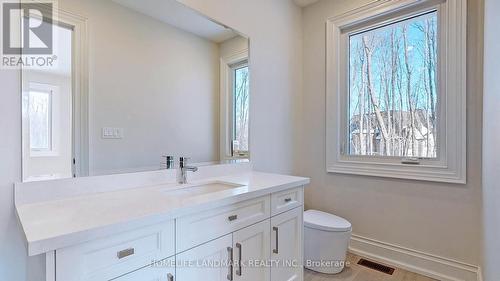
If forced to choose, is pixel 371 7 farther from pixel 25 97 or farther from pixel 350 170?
pixel 25 97

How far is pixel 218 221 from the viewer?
114 cm

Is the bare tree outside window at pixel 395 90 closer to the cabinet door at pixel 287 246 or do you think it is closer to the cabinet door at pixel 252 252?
the cabinet door at pixel 287 246

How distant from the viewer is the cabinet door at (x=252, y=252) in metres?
1.23

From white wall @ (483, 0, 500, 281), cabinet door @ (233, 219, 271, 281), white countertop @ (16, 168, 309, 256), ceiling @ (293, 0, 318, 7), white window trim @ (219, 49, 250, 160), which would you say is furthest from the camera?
ceiling @ (293, 0, 318, 7)

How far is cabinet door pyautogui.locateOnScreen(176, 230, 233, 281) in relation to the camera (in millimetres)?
997

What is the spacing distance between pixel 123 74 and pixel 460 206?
98.4 inches

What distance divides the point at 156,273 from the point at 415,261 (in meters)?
2.11

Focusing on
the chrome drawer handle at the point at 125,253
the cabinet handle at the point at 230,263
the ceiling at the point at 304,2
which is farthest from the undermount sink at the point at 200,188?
the ceiling at the point at 304,2

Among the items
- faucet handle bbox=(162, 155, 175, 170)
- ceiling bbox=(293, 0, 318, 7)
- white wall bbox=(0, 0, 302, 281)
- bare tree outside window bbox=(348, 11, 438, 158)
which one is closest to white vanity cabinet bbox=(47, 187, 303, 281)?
faucet handle bbox=(162, 155, 175, 170)

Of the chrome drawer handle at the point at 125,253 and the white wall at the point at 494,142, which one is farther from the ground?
the white wall at the point at 494,142

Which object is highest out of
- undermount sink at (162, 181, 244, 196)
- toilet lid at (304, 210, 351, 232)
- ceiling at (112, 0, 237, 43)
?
ceiling at (112, 0, 237, 43)

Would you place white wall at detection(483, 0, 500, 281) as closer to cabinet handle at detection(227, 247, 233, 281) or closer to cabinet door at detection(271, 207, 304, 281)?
cabinet door at detection(271, 207, 304, 281)

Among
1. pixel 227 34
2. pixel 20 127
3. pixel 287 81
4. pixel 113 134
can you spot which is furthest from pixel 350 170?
pixel 20 127

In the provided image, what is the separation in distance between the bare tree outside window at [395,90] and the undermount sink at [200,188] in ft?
4.74
